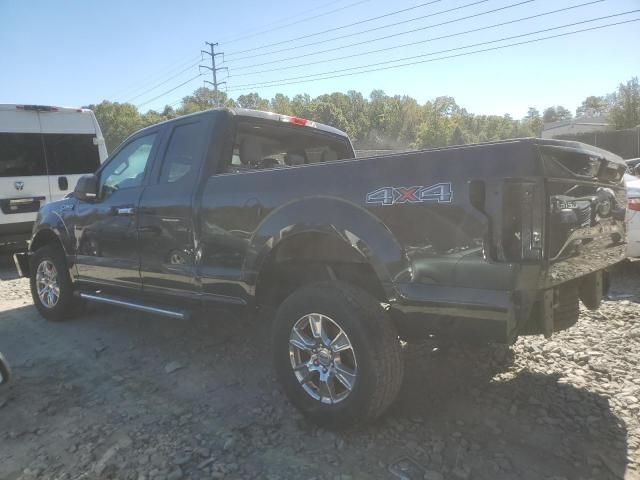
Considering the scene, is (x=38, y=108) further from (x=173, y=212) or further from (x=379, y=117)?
(x=379, y=117)

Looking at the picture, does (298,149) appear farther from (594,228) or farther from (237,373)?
(594,228)

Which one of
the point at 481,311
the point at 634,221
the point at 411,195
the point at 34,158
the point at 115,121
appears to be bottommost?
the point at 634,221

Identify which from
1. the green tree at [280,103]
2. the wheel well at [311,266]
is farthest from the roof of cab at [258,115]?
the green tree at [280,103]

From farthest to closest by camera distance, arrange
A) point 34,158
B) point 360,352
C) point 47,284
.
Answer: point 34,158, point 47,284, point 360,352

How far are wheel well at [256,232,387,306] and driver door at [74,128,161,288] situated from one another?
4.53ft

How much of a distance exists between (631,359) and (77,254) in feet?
15.9

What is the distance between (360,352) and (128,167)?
295cm

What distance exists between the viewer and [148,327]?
4.91 meters

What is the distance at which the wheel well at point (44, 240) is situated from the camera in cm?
527

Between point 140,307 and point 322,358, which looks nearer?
point 322,358

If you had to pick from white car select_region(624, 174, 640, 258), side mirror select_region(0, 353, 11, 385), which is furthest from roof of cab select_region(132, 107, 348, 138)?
white car select_region(624, 174, 640, 258)

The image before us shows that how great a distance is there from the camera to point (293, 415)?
304 centimetres

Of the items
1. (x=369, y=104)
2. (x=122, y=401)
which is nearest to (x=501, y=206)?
(x=122, y=401)

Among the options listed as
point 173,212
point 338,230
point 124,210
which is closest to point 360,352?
point 338,230
